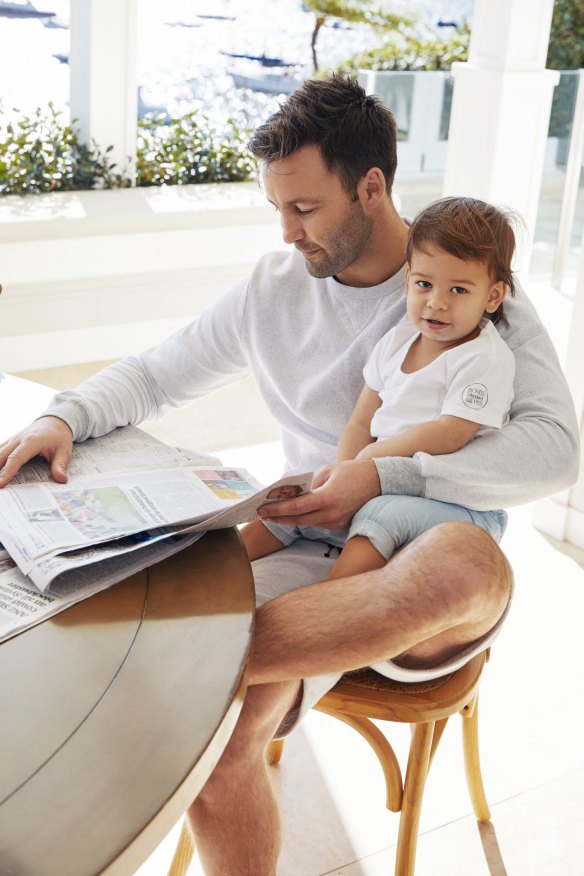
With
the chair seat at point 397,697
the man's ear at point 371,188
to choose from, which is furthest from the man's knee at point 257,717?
the man's ear at point 371,188

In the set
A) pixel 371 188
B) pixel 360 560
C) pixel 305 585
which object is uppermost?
pixel 371 188

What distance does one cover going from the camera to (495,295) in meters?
1.55

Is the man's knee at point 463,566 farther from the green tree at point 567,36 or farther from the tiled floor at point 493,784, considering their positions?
the green tree at point 567,36

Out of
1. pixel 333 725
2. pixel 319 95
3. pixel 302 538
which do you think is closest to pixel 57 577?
pixel 302 538

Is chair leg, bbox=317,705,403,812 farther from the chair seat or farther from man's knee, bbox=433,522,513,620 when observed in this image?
man's knee, bbox=433,522,513,620

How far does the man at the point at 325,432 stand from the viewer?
3.96 feet

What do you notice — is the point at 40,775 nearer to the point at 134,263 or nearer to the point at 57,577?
the point at 57,577

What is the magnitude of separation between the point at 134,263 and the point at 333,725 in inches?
98.4

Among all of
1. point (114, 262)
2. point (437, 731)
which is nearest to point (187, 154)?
point (114, 262)

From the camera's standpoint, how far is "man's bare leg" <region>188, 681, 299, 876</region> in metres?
1.24

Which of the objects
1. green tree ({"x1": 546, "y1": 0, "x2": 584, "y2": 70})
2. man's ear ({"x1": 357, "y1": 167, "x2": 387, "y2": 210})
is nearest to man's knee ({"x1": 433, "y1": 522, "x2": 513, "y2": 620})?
man's ear ({"x1": 357, "y1": 167, "x2": 387, "y2": 210})

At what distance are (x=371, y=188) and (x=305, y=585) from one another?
2.27 ft

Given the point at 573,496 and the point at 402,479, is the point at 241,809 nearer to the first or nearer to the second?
the point at 402,479

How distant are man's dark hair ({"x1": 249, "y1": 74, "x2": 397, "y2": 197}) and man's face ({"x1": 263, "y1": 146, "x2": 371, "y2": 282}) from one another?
0.02 m
